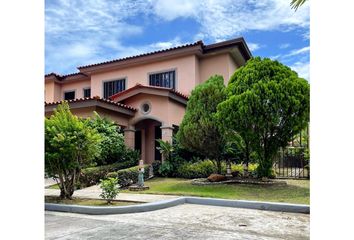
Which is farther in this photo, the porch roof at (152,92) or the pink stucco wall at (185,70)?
the pink stucco wall at (185,70)

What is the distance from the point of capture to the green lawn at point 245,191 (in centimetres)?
898

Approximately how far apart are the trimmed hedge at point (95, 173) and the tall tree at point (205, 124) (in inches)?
117

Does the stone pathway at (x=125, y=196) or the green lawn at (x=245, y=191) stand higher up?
the green lawn at (x=245, y=191)

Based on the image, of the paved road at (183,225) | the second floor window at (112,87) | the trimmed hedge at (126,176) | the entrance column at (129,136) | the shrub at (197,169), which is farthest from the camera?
the second floor window at (112,87)

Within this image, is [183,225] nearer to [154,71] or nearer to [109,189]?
[109,189]

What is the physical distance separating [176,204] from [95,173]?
16.6 ft

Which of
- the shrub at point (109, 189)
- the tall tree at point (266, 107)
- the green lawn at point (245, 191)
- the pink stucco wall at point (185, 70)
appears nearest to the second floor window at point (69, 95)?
the pink stucco wall at point (185, 70)

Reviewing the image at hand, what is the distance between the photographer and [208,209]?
26.3 feet

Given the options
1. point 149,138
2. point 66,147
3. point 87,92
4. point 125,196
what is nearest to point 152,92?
point 149,138

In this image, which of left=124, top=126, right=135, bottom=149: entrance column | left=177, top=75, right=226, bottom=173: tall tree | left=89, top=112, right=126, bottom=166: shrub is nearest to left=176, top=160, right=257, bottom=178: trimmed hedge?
left=177, top=75, right=226, bottom=173: tall tree

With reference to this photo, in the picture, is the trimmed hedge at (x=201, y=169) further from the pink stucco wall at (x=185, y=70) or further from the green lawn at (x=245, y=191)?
the pink stucco wall at (x=185, y=70)

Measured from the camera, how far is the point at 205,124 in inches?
477
